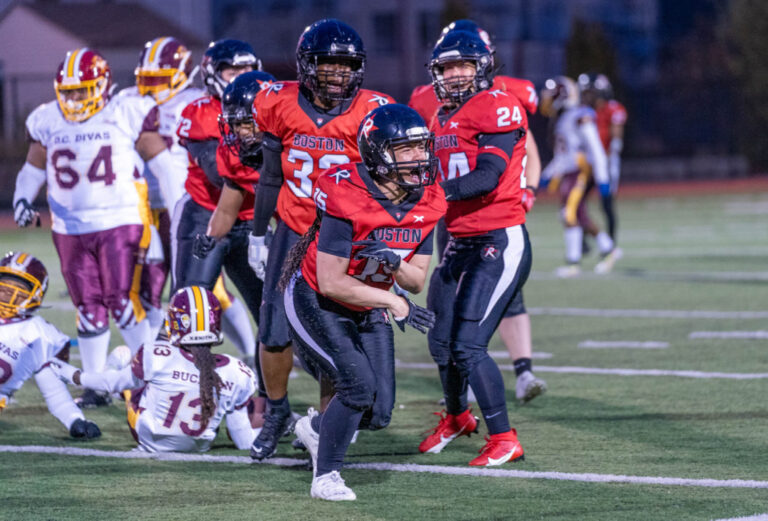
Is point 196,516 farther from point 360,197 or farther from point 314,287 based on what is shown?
point 360,197

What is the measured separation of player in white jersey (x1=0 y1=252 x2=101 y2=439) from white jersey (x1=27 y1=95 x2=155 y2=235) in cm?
66

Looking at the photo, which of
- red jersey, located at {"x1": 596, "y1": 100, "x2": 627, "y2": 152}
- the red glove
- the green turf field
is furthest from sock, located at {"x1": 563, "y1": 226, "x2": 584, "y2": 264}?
the red glove

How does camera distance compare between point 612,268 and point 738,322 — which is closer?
point 738,322

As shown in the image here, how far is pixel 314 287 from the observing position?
4.53m

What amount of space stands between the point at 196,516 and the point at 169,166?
111 inches

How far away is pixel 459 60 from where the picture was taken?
5230mm

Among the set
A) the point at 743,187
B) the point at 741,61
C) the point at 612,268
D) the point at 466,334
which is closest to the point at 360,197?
the point at 466,334

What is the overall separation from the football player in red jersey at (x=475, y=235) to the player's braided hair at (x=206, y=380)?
3.13 ft

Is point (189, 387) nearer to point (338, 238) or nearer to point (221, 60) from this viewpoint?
point (338, 238)

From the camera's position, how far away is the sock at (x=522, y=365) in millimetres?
6363

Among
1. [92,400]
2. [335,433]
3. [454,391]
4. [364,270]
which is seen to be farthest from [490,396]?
[92,400]

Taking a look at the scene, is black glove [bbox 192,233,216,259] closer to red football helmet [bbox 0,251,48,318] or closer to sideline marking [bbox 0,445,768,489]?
red football helmet [bbox 0,251,48,318]

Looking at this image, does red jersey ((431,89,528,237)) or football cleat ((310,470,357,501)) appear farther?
red jersey ((431,89,528,237))

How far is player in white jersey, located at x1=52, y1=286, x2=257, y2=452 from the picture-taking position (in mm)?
5262
